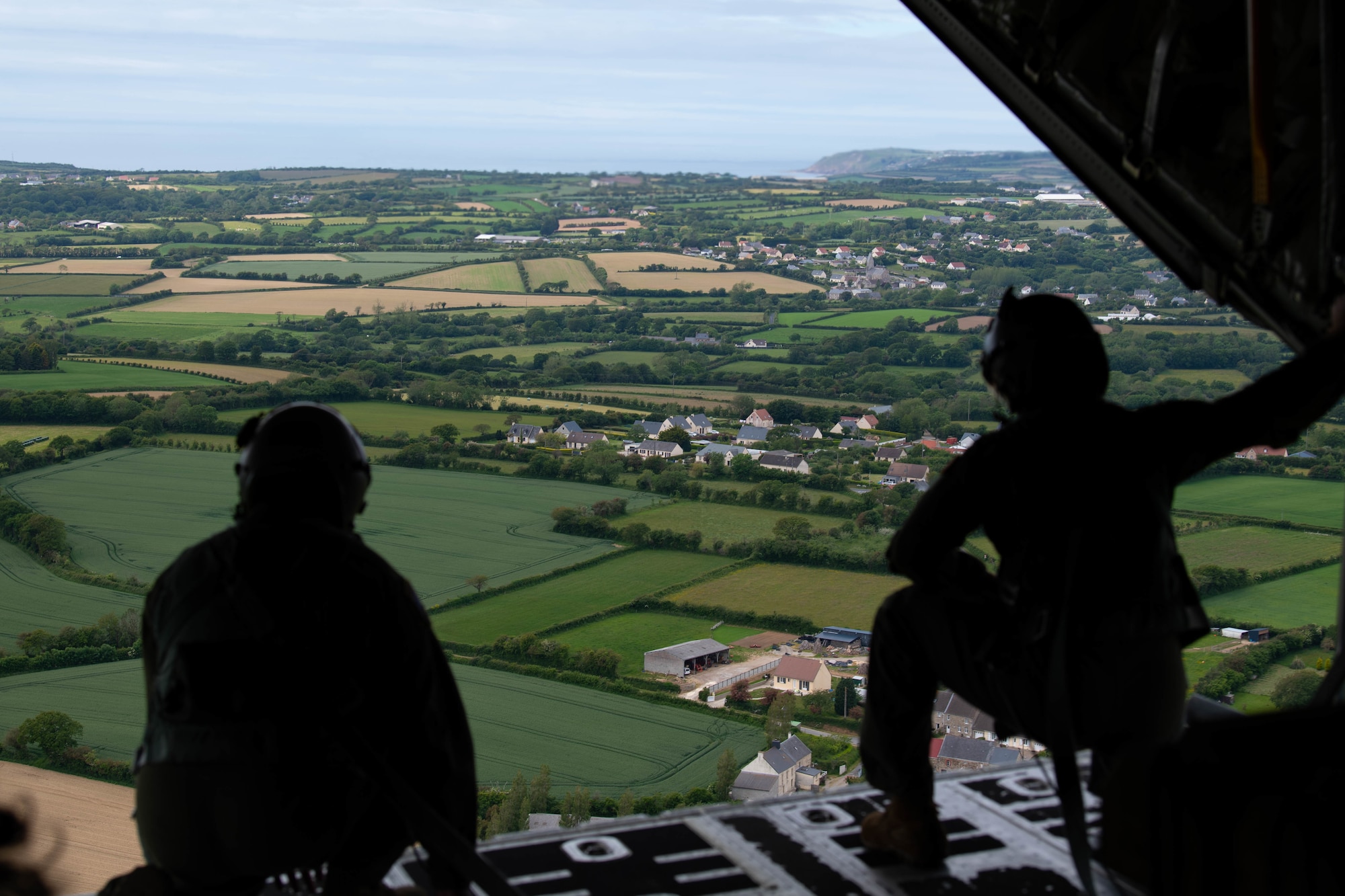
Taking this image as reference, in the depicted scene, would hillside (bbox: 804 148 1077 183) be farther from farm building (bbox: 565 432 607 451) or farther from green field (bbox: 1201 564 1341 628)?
green field (bbox: 1201 564 1341 628)

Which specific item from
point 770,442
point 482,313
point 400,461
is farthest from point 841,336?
point 400,461

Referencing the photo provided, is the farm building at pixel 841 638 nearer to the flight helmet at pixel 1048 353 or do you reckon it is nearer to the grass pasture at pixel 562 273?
the flight helmet at pixel 1048 353

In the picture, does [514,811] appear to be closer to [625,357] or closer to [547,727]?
[547,727]

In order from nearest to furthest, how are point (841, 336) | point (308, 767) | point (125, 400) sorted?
1. point (308, 767)
2. point (125, 400)
3. point (841, 336)

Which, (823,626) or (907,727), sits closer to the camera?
(907,727)

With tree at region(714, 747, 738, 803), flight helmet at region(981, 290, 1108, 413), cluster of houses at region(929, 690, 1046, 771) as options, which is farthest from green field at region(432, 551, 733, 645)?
flight helmet at region(981, 290, 1108, 413)

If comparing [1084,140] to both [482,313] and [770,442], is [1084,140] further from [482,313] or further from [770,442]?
[482,313]

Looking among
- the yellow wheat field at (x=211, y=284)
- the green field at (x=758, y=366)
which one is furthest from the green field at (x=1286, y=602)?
the yellow wheat field at (x=211, y=284)

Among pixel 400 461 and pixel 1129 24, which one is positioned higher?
pixel 1129 24
